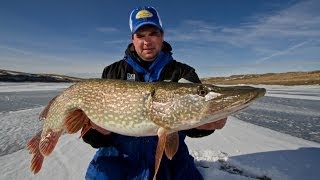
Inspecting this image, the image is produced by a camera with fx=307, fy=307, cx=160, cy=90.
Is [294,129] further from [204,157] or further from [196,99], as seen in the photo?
[196,99]

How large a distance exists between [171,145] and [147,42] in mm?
1132

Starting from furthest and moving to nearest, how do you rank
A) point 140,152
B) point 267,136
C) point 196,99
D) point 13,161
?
point 267,136 < point 13,161 < point 140,152 < point 196,99

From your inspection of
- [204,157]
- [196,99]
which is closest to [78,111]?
[196,99]

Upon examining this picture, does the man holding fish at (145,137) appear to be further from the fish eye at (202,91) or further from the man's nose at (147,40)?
the fish eye at (202,91)

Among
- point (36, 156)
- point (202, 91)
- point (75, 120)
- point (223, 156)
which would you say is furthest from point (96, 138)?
point (223, 156)

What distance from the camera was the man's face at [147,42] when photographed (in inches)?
110

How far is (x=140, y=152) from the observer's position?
2664 mm

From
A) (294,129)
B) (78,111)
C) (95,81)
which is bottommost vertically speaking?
(294,129)

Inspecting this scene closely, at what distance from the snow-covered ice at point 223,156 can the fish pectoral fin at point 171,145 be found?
0.92 meters

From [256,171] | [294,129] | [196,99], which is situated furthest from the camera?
[294,129]

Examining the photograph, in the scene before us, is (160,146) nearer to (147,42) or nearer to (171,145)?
(171,145)

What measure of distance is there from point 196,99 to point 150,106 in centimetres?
32

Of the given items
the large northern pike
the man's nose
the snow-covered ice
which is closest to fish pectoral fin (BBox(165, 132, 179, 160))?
the large northern pike

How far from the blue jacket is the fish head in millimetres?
637
